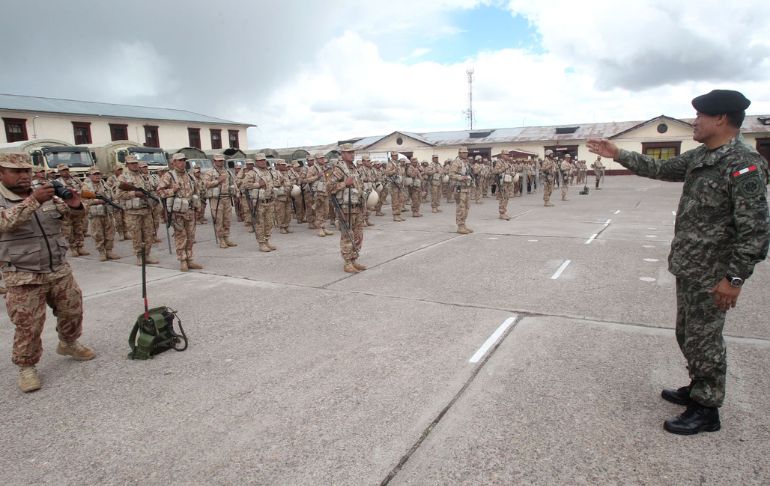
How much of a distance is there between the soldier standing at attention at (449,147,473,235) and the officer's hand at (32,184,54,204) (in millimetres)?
8521

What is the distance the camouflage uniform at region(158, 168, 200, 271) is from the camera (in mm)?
8008

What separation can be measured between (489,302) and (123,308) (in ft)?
14.8

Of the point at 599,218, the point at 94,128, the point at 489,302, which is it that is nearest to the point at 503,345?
the point at 489,302

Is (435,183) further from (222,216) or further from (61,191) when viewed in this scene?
(61,191)

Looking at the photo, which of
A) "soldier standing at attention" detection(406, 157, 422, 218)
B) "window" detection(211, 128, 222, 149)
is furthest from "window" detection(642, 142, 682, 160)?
"window" detection(211, 128, 222, 149)

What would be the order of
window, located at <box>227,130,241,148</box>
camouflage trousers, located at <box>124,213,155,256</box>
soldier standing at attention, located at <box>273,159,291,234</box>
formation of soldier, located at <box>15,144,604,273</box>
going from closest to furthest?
formation of soldier, located at <box>15,144,604,273</box> < camouflage trousers, located at <box>124,213,155,256</box> < soldier standing at attention, located at <box>273,159,291,234</box> < window, located at <box>227,130,241,148</box>

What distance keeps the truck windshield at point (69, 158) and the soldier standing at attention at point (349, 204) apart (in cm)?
1676

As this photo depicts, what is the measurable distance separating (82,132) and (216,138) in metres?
11.6

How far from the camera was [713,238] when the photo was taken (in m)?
2.77

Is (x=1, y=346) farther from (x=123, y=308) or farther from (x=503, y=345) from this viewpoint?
(x=503, y=345)

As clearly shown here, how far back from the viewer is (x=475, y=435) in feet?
9.39

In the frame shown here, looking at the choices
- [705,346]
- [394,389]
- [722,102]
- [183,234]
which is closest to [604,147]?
[722,102]

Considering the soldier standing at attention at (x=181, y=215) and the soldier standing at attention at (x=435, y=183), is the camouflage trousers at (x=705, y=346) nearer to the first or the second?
A: the soldier standing at attention at (x=181, y=215)

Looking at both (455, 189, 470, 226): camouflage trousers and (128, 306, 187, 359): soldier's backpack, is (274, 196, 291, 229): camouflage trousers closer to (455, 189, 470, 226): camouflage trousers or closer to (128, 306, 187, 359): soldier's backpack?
(455, 189, 470, 226): camouflage trousers
